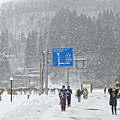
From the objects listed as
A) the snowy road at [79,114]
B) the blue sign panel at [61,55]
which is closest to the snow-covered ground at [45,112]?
the snowy road at [79,114]

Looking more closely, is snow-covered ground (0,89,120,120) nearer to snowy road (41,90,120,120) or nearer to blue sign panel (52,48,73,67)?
snowy road (41,90,120,120)

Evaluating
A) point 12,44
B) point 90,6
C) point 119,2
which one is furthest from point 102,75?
point 90,6

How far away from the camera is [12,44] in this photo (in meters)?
147

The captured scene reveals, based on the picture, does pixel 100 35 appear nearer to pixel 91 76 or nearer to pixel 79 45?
pixel 79 45


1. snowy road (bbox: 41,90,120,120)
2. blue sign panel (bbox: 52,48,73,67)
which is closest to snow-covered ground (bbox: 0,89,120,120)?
snowy road (bbox: 41,90,120,120)

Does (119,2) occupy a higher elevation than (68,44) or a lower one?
higher

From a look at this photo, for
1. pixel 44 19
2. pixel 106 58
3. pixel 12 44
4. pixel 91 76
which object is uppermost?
pixel 44 19

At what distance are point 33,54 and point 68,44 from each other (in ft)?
48.0

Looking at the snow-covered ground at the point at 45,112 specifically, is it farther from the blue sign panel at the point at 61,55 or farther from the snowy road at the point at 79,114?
the blue sign panel at the point at 61,55

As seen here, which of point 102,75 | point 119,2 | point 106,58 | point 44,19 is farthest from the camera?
point 44,19

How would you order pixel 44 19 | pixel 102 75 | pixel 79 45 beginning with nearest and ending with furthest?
pixel 102 75 → pixel 79 45 → pixel 44 19

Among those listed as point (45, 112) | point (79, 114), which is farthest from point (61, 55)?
point (79, 114)

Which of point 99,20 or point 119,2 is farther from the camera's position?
point 119,2

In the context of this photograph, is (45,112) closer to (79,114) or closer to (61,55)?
(79,114)
